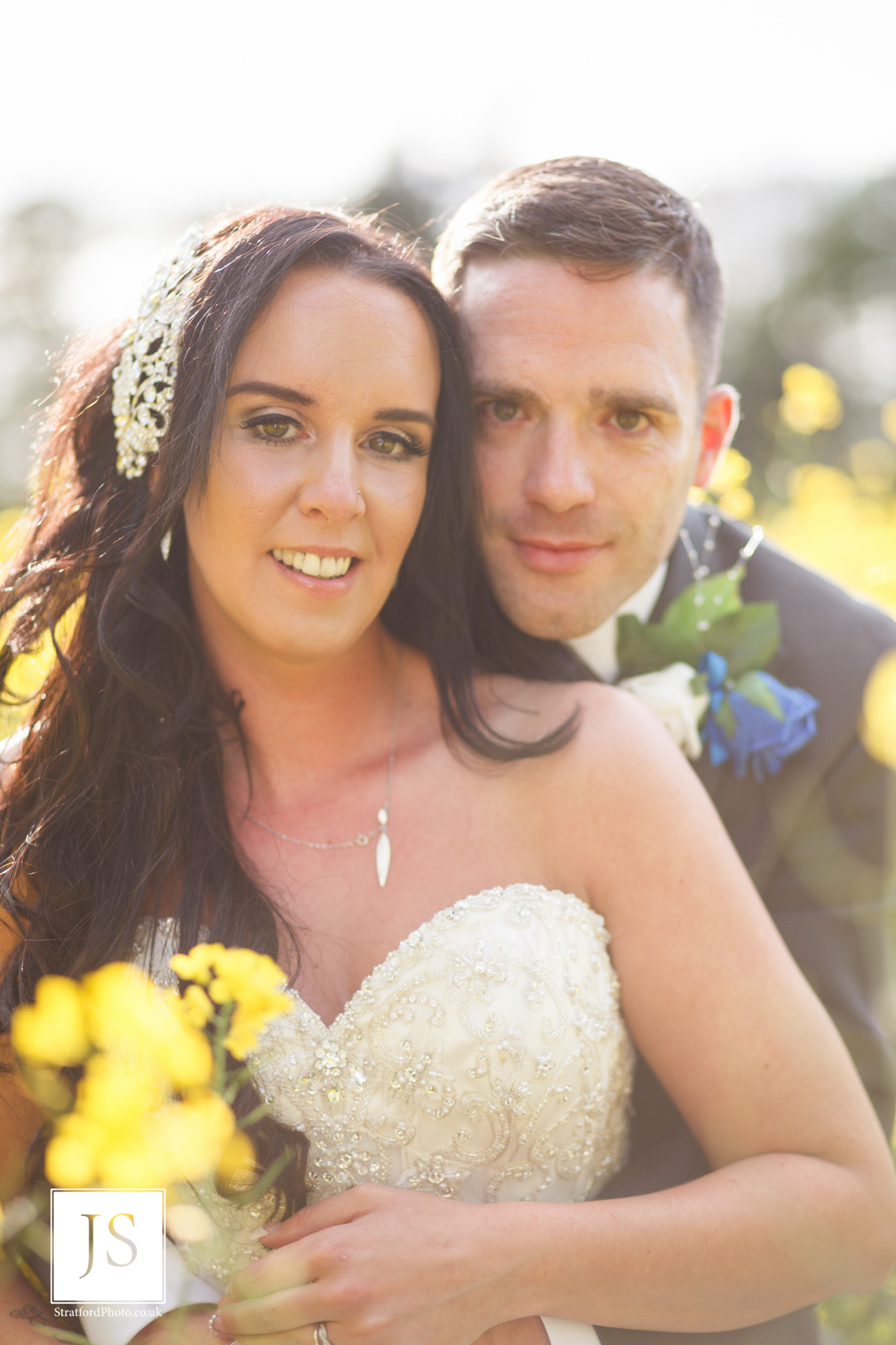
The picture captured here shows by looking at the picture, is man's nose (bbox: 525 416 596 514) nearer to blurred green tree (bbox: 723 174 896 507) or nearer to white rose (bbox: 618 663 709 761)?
white rose (bbox: 618 663 709 761)

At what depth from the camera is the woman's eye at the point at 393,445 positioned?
2506mm

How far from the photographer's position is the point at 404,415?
8.14ft

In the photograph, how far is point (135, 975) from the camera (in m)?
2.37

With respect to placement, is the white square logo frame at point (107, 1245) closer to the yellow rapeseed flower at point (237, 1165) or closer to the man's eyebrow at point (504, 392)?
the yellow rapeseed flower at point (237, 1165)

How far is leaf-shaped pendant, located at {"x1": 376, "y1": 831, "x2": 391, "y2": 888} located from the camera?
2529 millimetres

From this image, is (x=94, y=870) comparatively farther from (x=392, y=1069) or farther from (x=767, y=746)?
(x=767, y=746)

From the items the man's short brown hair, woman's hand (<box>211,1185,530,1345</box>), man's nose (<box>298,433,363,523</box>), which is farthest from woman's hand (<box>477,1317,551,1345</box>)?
the man's short brown hair

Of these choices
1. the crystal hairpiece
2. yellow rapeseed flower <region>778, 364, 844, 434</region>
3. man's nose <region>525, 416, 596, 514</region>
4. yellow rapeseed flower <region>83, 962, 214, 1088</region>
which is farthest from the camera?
yellow rapeseed flower <region>778, 364, 844, 434</region>

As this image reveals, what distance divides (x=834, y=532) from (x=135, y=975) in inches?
148

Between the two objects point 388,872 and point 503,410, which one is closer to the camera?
point 388,872

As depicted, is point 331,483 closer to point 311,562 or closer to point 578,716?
point 311,562

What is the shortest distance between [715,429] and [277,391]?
158cm

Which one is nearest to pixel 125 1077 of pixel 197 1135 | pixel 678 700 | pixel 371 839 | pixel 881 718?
pixel 197 1135

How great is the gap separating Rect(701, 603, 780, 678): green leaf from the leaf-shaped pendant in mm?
1115
